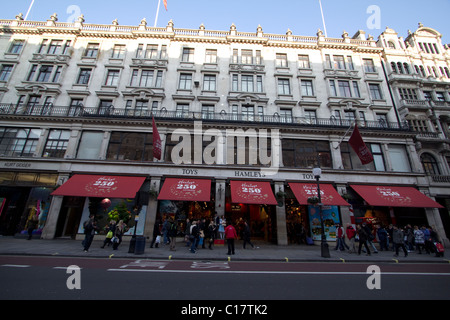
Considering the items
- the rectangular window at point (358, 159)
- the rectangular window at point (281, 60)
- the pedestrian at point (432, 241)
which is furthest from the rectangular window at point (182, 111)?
the pedestrian at point (432, 241)

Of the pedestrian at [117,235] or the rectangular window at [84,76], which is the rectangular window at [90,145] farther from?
the pedestrian at [117,235]

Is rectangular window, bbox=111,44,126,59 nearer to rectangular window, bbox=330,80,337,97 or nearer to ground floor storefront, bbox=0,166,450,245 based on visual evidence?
ground floor storefront, bbox=0,166,450,245

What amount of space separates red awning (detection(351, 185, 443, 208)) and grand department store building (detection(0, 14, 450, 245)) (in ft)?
0.43

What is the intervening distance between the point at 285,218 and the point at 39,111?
2552 cm

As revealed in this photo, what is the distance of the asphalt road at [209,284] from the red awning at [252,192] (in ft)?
23.4

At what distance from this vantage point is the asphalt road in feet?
16.3

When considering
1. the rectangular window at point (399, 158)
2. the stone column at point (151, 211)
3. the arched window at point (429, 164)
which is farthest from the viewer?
the arched window at point (429, 164)

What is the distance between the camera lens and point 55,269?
24.2ft

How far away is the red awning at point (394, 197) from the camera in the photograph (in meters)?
16.1

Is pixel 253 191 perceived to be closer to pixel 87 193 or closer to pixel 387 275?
pixel 387 275

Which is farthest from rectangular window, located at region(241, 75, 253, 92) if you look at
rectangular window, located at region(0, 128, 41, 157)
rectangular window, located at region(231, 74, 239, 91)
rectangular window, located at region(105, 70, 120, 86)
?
rectangular window, located at region(0, 128, 41, 157)

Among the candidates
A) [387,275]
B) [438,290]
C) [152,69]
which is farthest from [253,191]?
[152,69]

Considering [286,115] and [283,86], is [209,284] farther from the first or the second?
[283,86]
